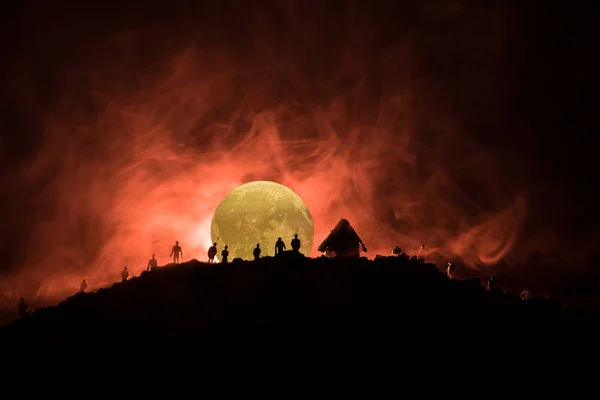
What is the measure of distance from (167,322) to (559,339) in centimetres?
1751

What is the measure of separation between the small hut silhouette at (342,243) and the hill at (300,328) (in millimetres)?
3670

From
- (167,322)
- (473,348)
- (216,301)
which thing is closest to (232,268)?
(216,301)

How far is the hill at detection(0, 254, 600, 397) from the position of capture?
63.8 feet

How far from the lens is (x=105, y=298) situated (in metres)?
24.5

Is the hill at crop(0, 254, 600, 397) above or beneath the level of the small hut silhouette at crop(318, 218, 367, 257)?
beneath

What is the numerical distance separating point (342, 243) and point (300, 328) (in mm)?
9781

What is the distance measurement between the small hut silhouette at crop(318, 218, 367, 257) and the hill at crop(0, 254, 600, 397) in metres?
3.67

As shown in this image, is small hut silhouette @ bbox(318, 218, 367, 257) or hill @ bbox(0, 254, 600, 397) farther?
small hut silhouette @ bbox(318, 218, 367, 257)

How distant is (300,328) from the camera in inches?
821

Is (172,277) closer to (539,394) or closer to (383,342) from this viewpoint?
(383,342)

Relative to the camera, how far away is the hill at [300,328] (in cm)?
1944

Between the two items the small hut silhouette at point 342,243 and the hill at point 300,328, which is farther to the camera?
the small hut silhouette at point 342,243

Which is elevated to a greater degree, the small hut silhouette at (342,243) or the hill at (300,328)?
the small hut silhouette at (342,243)

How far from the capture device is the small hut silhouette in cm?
2994
